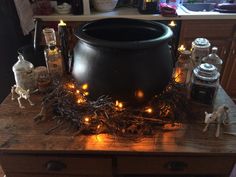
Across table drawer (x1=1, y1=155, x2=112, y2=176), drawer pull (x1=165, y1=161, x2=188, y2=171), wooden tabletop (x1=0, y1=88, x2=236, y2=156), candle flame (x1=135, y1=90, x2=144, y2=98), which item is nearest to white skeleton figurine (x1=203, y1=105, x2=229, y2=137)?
wooden tabletop (x1=0, y1=88, x2=236, y2=156)

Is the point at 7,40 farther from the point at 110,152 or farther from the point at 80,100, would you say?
the point at 110,152

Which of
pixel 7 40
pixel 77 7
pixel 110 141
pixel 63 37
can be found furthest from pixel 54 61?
pixel 77 7

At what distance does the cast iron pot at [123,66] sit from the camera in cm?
71

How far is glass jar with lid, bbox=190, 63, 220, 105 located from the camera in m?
0.83

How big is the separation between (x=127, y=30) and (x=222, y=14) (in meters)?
1.26

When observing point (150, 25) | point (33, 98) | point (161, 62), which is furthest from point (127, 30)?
point (33, 98)

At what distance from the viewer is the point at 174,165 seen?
772 mm

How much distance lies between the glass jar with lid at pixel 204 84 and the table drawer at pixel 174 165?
24 centimetres

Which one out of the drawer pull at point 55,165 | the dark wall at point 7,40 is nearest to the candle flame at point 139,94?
the drawer pull at point 55,165

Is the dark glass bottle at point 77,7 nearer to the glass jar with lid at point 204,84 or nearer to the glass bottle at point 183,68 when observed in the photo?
the glass bottle at point 183,68

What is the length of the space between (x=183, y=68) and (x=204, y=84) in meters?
0.22

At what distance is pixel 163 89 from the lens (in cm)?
84

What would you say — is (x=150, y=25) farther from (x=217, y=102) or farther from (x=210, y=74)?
(x=217, y=102)

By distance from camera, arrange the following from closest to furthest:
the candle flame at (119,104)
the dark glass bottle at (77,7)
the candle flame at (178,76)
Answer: the candle flame at (119,104) → the candle flame at (178,76) → the dark glass bottle at (77,7)
